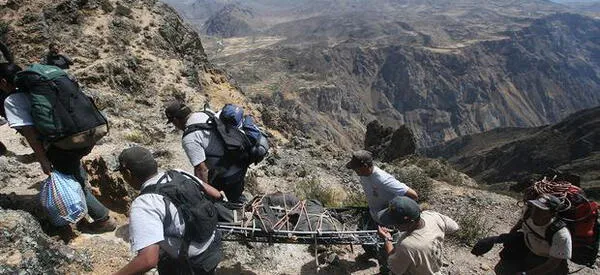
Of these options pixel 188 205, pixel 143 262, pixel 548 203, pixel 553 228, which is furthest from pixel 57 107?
pixel 553 228

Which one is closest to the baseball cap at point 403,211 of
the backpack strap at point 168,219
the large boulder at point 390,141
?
the backpack strap at point 168,219

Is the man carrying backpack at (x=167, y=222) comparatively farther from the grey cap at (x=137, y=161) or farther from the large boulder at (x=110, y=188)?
the large boulder at (x=110, y=188)

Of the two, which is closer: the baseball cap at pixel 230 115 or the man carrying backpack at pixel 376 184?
the baseball cap at pixel 230 115

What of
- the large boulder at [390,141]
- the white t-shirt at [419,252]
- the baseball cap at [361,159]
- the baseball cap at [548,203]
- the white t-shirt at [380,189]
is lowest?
the large boulder at [390,141]

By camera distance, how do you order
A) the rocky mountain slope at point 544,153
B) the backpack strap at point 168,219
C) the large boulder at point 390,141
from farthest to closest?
1. the rocky mountain slope at point 544,153
2. the large boulder at point 390,141
3. the backpack strap at point 168,219

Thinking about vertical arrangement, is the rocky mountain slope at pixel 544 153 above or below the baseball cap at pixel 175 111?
below

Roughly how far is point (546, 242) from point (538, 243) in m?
0.10

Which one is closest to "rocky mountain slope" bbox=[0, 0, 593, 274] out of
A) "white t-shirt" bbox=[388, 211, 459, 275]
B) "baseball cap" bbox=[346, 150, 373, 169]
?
"baseball cap" bbox=[346, 150, 373, 169]

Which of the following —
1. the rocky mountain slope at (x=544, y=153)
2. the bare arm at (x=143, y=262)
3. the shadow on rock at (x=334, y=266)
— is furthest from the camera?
the rocky mountain slope at (x=544, y=153)

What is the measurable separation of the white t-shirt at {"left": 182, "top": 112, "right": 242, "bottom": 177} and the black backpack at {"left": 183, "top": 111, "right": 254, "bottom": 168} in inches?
1.8

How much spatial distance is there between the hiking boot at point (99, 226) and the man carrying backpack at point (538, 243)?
3998 mm

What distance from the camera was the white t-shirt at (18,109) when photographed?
4250 millimetres

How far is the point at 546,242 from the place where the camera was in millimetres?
4520

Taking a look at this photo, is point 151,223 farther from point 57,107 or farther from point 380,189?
point 380,189
